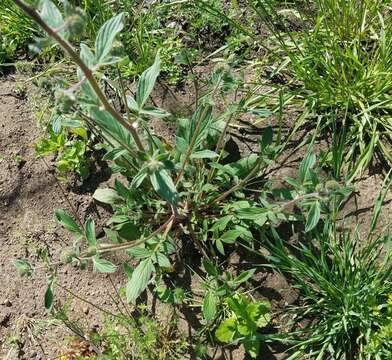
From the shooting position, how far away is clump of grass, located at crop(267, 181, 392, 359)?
1873mm

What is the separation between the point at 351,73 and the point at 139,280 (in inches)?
48.0

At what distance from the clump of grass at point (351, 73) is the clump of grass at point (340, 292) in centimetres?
32

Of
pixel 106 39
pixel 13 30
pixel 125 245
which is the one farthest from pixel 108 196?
pixel 13 30

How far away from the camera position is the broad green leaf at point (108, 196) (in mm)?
2111

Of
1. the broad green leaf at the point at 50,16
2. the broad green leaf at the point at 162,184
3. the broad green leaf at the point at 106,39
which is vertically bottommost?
the broad green leaf at the point at 162,184

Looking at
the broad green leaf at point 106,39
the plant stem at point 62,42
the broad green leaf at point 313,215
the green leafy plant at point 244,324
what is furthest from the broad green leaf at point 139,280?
the broad green leaf at point 106,39

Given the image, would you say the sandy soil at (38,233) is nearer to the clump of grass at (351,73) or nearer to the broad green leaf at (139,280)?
the clump of grass at (351,73)

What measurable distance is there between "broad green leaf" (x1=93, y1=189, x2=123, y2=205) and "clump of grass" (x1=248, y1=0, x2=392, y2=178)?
0.88 m

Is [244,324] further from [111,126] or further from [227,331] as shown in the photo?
[111,126]

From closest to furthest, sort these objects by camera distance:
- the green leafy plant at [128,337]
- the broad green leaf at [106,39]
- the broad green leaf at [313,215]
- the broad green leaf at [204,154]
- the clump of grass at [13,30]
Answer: the broad green leaf at [106,39] → the broad green leaf at [313,215] → the broad green leaf at [204,154] → the green leafy plant at [128,337] → the clump of grass at [13,30]

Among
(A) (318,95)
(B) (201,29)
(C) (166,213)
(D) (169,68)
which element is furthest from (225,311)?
(B) (201,29)

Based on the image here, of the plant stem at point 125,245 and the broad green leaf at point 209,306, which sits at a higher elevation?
the plant stem at point 125,245

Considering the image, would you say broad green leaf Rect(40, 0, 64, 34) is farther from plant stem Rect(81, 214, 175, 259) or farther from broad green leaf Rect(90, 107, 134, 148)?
plant stem Rect(81, 214, 175, 259)

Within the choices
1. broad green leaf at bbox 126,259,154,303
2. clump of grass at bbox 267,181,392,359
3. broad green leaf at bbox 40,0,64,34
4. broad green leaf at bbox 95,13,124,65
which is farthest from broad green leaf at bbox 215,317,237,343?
broad green leaf at bbox 40,0,64,34
